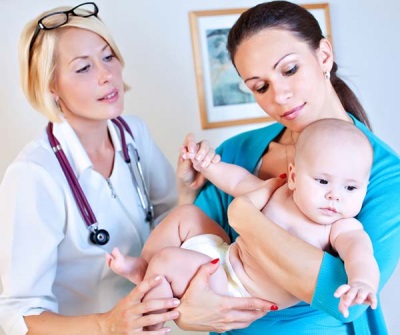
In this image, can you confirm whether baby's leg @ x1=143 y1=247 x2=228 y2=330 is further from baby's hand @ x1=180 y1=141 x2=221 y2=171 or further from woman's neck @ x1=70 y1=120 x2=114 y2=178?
woman's neck @ x1=70 y1=120 x2=114 y2=178

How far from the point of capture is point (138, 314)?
144 cm

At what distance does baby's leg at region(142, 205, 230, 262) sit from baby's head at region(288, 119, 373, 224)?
1.08ft

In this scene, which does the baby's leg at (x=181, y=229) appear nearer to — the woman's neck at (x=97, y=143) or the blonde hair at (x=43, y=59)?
the woman's neck at (x=97, y=143)

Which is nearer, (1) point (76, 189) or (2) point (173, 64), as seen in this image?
(1) point (76, 189)

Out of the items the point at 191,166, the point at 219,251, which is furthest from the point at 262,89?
the point at 219,251

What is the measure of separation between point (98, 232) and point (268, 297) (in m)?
0.67

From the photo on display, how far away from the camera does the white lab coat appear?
1.66 metres

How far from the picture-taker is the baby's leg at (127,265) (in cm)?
144

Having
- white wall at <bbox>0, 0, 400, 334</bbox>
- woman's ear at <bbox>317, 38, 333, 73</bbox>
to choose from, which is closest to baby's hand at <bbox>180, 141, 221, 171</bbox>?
woman's ear at <bbox>317, 38, 333, 73</bbox>

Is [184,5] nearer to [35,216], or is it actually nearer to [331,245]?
[35,216]

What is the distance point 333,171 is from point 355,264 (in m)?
0.23

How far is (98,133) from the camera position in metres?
1.99

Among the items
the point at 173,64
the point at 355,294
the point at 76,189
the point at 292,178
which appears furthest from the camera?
the point at 173,64

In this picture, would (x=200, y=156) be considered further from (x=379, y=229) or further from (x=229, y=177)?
(x=379, y=229)
